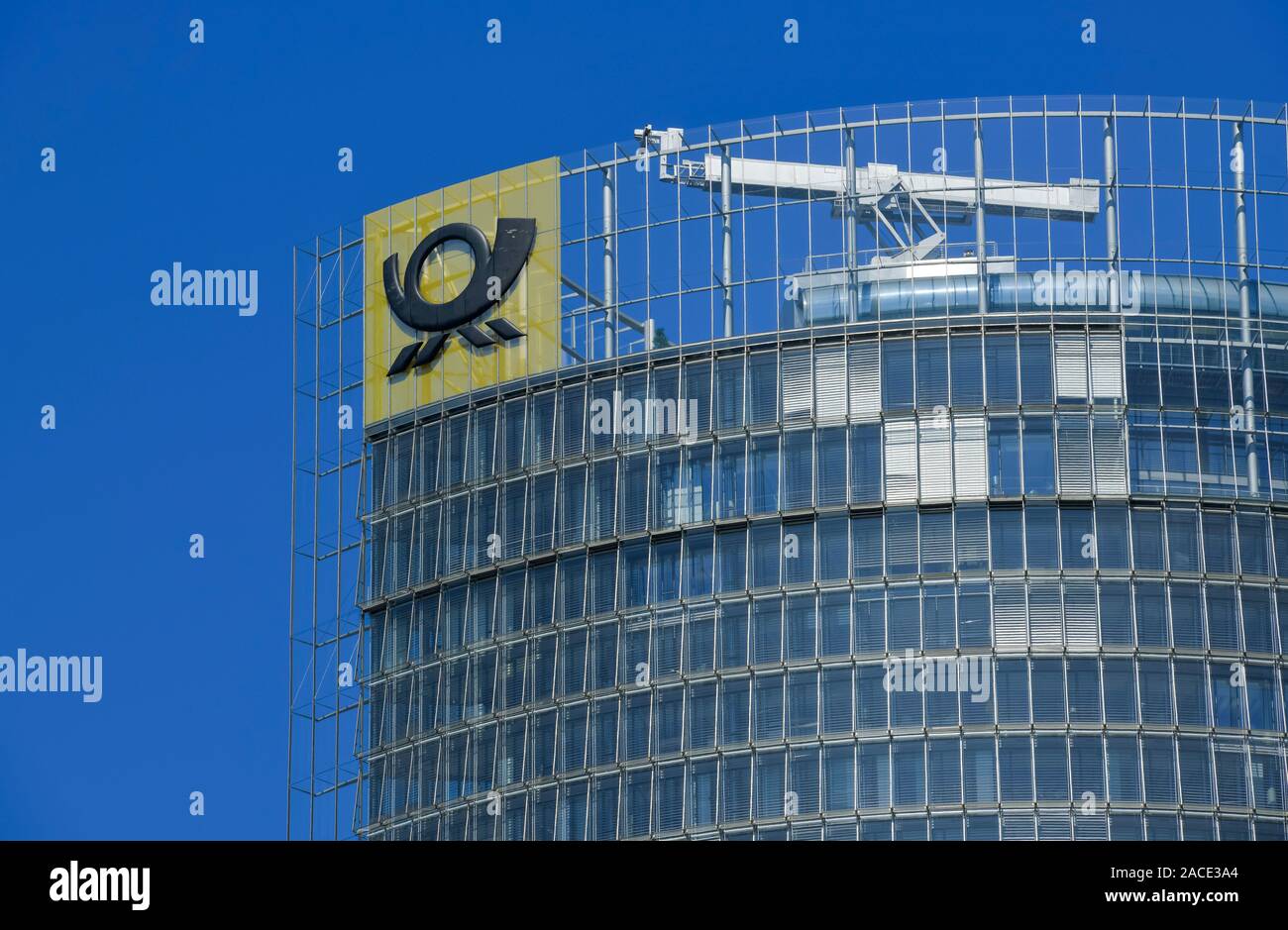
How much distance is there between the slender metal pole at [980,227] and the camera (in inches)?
3617

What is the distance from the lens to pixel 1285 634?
8731 cm

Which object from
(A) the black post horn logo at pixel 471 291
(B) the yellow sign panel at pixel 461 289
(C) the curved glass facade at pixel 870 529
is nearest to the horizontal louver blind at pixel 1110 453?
(C) the curved glass facade at pixel 870 529

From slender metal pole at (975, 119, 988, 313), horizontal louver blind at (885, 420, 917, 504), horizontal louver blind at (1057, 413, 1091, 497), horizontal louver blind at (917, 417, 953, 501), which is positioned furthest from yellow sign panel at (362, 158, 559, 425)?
horizontal louver blind at (1057, 413, 1091, 497)

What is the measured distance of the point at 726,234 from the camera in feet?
316

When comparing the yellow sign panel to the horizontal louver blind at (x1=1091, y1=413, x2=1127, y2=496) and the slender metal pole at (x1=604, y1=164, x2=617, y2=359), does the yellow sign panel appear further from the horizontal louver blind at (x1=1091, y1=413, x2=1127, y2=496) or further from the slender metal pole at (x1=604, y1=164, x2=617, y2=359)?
the horizontal louver blind at (x1=1091, y1=413, x2=1127, y2=496)

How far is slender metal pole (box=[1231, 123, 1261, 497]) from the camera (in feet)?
293

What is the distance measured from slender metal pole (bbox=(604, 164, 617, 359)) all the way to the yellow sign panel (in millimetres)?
1935

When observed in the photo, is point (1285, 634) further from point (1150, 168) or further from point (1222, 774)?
point (1150, 168)

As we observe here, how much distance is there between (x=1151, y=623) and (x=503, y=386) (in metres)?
26.0

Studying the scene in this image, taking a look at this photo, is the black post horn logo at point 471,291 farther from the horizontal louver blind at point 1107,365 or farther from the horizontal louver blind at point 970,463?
the horizontal louver blind at point 1107,365

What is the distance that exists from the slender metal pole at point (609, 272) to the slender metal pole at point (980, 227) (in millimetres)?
13509
